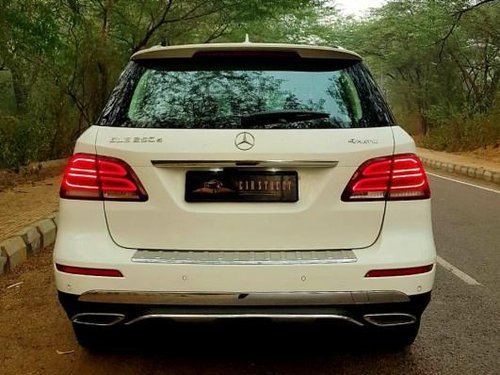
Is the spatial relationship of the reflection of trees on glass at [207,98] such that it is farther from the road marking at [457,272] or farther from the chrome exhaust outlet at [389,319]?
the road marking at [457,272]

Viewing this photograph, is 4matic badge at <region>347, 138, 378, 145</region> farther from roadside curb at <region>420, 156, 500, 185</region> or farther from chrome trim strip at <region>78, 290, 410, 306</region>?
roadside curb at <region>420, 156, 500, 185</region>

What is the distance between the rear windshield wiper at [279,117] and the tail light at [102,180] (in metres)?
0.58

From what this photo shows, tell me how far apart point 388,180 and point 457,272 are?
2.73 meters

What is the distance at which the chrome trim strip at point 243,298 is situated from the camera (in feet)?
8.75

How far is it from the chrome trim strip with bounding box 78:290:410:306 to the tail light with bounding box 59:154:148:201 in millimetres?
437

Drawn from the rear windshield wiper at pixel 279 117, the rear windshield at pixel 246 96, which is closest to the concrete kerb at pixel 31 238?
the rear windshield at pixel 246 96

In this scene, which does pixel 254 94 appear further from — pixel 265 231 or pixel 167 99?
pixel 265 231

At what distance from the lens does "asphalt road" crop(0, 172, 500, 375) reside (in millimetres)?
3164

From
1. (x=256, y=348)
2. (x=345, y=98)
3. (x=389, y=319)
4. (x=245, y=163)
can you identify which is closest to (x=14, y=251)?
(x=256, y=348)

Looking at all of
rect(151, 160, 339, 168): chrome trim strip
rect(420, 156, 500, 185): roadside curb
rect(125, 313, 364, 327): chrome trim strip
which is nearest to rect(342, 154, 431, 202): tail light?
rect(151, 160, 339, 168): chrome trim strip

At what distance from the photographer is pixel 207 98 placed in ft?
9.68

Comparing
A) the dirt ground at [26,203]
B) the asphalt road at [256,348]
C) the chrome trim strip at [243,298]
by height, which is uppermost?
the chrome trim strip at [243,298]

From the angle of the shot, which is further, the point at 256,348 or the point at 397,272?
the point at 256,348

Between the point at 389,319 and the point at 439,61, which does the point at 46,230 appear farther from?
the point at 439,61
